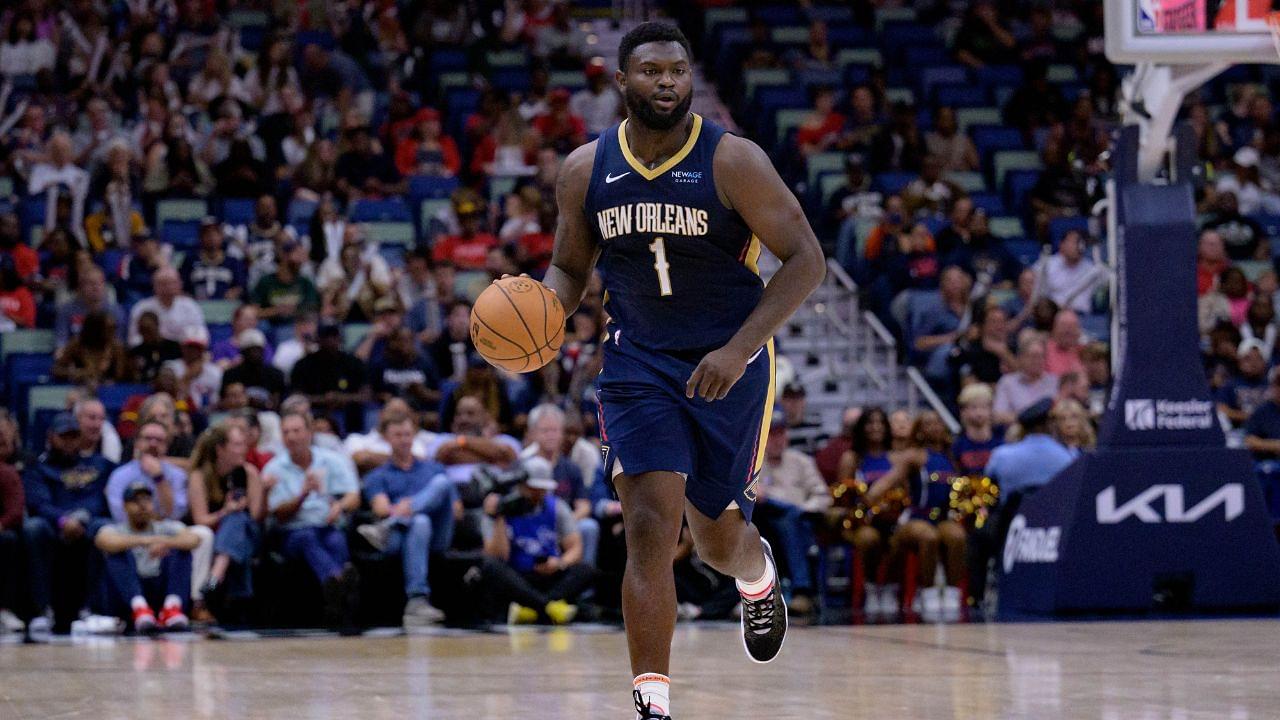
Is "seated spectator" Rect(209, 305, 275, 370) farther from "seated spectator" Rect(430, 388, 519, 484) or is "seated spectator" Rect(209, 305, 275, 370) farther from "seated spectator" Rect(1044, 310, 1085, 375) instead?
"seated spectator" Rect(1044, 310, 1085, 375)

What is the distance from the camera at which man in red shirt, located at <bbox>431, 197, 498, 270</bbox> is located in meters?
14.7

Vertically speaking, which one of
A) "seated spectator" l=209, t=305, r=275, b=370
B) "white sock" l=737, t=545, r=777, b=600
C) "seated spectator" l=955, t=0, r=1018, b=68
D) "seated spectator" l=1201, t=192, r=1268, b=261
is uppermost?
"seated spectator" l=955, t=0, r=1018, b=68

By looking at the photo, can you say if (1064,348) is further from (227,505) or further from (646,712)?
(646,712)

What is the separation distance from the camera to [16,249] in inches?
555

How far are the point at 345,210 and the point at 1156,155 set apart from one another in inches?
297

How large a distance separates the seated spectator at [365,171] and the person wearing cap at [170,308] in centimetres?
266

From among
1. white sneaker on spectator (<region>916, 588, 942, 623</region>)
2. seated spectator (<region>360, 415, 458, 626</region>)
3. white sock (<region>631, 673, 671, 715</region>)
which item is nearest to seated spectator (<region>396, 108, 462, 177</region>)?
seated spectator (<region>360, 415, 458, 626</region>)

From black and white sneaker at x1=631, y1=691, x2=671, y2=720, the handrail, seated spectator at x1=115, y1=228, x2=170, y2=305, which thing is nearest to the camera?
black and white sneaker at x1=631, y1=691, x2=671, y2=720

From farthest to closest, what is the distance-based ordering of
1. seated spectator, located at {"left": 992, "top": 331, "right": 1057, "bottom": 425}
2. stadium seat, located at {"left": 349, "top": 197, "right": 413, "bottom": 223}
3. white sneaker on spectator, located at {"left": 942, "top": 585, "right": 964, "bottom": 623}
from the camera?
stadium seat, located at {"left": 349, "top": 197, "right": 413, "bottom": 223}, seated spectator, located at {"left": 992, "top": 331, "right": 1057, "bottom": 425}, white sneaker on spectator, located at {"left": 942, "top": 585, "right": 964, "bottom": 623}

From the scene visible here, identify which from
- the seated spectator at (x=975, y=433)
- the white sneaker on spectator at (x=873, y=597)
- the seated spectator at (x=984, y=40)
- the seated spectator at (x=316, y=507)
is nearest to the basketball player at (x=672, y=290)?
the seated spectator at (x=316, y=507)

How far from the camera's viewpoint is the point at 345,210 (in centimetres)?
1555

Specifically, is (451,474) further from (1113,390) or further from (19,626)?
(1113,390)

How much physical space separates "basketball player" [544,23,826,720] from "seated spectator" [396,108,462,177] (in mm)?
10984

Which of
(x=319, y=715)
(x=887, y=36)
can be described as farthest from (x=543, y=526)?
(x=887, y=36)
